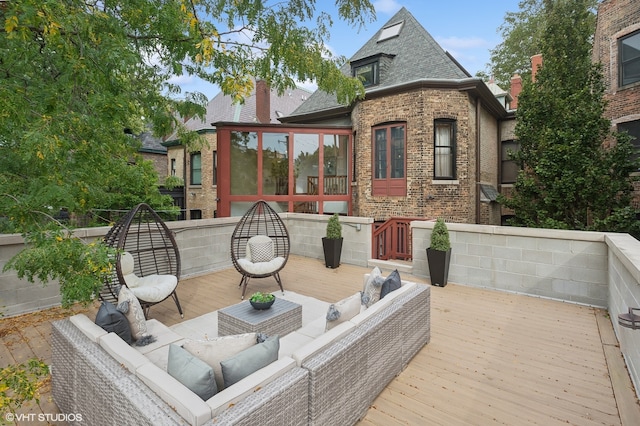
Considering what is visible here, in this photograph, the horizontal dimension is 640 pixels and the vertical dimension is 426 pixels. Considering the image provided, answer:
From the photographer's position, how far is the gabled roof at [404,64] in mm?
10297

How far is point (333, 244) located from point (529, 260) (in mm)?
3921

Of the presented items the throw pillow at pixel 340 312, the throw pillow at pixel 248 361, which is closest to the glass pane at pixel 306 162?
the throw pillow at pixel 340 312

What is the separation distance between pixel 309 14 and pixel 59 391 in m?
7.92

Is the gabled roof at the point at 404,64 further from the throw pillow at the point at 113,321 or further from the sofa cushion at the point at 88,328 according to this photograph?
the sofa cushion at the point at 88,328

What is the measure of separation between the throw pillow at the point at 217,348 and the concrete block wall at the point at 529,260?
5.34 meters

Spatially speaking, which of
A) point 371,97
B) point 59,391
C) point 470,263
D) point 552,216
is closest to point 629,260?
point 470,263

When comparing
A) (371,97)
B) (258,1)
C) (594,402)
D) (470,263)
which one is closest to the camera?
(594,402)

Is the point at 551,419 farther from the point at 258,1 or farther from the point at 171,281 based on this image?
the point at 258,1

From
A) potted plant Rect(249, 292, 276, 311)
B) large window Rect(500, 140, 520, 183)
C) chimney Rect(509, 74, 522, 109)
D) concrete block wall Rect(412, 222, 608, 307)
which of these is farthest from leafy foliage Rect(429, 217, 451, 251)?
chimney Rect(509, 74, 522, 109)

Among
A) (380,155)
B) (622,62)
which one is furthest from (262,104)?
(622,62)

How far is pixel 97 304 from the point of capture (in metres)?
5.37

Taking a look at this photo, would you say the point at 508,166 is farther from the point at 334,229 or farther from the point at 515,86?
the point at 334,229

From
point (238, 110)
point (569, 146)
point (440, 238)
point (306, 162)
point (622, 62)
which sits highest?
point (238, 110)

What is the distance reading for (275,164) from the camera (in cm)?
1162
